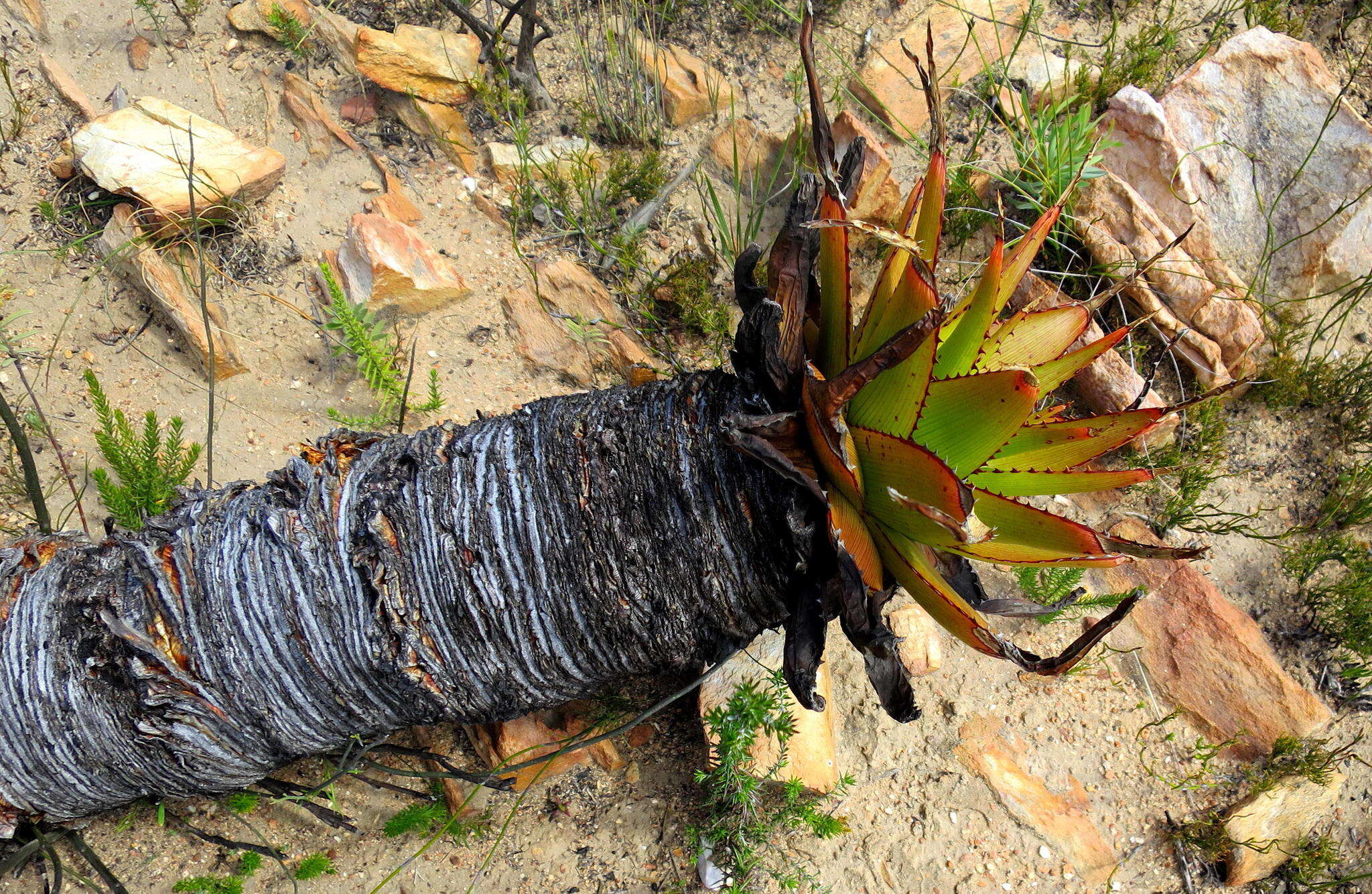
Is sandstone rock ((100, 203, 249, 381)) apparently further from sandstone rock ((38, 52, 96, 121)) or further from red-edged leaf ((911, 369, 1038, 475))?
red-edged leaf ((911, 369, 1038, 475))

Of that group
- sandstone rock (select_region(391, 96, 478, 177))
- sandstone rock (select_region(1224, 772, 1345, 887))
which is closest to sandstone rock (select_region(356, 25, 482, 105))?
sandstone rock (select_region(391, 96, 478, 177))

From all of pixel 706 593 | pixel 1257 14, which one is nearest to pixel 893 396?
pixel 706 593

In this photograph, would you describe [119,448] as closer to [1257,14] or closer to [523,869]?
[523,869]

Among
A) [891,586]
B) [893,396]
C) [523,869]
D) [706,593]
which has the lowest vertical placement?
[523,869]

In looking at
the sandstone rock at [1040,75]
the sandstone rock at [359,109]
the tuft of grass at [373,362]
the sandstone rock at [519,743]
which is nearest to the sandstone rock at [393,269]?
the tuft of grass at [373,362]

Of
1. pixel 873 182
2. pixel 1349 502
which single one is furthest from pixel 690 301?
pixel 1349 502

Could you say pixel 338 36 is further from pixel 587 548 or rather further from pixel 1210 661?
pixel 1210 661

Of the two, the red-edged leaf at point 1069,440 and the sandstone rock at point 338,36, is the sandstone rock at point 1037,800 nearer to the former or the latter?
the red-edged leaf at point 1069,440
